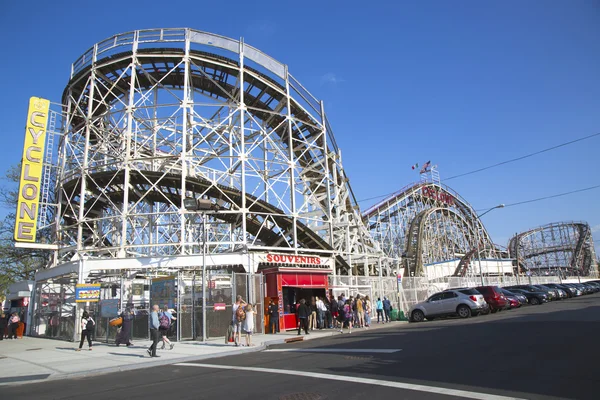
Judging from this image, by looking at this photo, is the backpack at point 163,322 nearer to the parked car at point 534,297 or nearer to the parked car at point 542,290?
the parked car at point 534,297

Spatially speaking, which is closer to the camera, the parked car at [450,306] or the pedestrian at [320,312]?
the pedestrian at [320,312]

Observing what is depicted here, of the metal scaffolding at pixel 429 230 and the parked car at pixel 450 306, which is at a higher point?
the metal scaffolding at pixel 429 230

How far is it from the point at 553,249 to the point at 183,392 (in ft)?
288

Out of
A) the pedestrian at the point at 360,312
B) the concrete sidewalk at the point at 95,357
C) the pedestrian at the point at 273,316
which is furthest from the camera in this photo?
the pedestrian at the point at 360,312

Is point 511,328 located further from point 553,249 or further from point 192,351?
point 553,249

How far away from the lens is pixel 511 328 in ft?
47.6

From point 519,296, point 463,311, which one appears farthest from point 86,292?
point 519,296

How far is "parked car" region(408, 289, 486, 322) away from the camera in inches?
889

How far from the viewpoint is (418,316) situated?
23578 millimetres

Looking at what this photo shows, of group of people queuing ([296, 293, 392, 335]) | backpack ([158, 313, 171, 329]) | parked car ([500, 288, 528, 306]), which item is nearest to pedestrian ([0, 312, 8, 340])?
backpack ([158, 313, 171, 329])

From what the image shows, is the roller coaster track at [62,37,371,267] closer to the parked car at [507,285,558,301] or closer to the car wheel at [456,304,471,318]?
the car wheel at [456,304,471,318]

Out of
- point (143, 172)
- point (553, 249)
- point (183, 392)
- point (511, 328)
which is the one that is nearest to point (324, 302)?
point (511, 328)

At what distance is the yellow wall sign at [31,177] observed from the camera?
72.6ft

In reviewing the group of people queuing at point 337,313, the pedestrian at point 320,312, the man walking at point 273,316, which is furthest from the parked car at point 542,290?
the man walking at point 273,316
